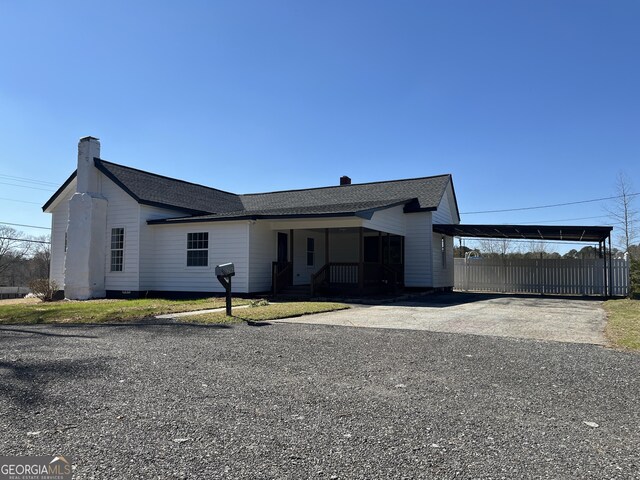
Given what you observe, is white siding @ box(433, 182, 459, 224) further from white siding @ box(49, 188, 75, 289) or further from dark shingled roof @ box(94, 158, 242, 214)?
white siding @ box(49, 188, 75, 289)

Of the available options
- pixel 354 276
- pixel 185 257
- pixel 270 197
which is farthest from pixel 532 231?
pixel 185 257

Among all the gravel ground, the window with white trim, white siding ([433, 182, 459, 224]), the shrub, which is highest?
white siding ([433, 182, 459, 224])

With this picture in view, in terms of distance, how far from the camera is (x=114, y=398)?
4.51 m

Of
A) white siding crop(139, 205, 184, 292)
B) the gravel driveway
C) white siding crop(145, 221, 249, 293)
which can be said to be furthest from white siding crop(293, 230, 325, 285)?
the gravel driveway

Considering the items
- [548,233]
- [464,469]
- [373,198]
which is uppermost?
[373,198]

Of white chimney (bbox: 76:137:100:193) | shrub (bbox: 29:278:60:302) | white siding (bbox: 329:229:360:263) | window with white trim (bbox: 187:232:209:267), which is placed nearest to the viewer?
window with white trim (bbox: 187:232:209:267)

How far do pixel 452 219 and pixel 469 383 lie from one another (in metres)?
20.5

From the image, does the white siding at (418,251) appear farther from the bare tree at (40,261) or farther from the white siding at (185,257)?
the bare tree at (40,261)

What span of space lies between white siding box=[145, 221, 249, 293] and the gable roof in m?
0.49

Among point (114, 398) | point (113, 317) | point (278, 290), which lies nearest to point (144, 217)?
point (278, 290)

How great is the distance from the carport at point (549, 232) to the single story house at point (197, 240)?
4.03ft

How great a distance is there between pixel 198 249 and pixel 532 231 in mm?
13774

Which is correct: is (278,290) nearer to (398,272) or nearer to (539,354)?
(398,272)

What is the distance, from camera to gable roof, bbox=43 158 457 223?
17.8 meters
